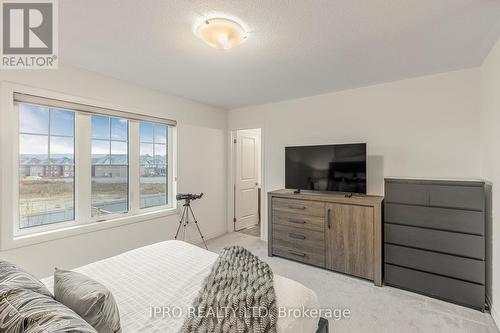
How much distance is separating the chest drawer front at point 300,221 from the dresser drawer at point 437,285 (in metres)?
0.85

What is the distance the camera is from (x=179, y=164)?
368 centimetres

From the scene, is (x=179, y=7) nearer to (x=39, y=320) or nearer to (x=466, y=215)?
(x=39, y=320)

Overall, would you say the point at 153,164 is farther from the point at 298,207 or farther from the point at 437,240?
the point at 437,240

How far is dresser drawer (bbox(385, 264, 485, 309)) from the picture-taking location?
7.03 feet

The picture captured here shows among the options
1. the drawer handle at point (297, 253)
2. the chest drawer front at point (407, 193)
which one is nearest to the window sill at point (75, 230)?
the drawer handle at point (297, 253)

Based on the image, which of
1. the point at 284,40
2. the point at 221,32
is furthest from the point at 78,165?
the point at 284,40

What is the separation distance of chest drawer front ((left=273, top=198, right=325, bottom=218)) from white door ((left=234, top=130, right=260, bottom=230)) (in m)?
1.46

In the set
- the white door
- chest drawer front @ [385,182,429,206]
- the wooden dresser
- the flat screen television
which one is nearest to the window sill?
the white door

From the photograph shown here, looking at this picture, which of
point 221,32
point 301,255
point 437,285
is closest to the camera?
point 221,32

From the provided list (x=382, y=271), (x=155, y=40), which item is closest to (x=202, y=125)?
(x=155, y=40)

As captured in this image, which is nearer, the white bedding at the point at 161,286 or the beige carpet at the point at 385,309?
the white bedding at the point at 161,286

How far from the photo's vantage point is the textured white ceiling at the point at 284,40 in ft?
5.07

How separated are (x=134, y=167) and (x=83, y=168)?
63 centimetres

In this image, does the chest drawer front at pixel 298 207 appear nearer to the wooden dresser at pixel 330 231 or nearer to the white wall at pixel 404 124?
the wooden dresser at pixel 330 231
